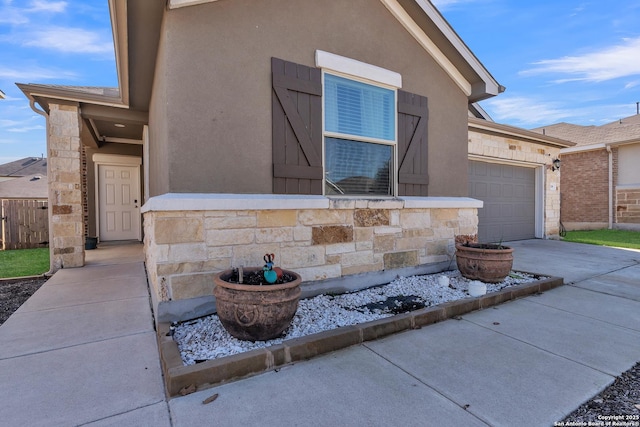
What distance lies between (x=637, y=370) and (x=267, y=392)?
9.11 feet

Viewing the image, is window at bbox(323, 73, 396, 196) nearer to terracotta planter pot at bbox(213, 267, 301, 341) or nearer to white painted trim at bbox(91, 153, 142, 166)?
terracotta planter pot at bbox(213, 267, 301, 341)

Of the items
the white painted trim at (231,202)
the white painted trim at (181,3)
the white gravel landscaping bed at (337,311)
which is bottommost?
the white gravel landscaping bed at (337,311)

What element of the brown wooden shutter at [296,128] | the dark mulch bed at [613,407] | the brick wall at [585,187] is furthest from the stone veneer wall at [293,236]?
the brick wall at [585,187]

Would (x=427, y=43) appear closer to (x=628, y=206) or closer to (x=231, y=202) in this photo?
(x=231, y=202)

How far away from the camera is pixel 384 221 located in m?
4.31

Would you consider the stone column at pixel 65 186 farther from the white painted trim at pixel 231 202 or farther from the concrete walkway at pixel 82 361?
the white painted trim at pixel 231 202

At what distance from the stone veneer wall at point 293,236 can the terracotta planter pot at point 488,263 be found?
25.4 inches

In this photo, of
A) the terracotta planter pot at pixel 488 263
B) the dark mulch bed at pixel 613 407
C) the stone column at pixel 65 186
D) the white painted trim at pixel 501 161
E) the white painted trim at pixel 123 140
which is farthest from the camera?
the white painted trim at pixel 123 140

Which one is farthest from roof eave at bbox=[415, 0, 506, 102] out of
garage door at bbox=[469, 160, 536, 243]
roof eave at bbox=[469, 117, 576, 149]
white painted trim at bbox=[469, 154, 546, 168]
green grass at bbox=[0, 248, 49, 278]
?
green grass at bbox=[0, 248, 49, 278]

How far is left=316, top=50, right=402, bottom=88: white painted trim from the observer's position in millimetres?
3852

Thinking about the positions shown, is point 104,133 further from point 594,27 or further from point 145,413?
point 594,27

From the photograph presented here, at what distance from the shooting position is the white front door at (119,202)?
348 inches

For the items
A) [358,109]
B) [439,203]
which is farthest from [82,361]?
[439,203]

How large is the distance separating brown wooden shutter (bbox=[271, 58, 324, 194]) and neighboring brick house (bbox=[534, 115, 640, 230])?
14.5 m
